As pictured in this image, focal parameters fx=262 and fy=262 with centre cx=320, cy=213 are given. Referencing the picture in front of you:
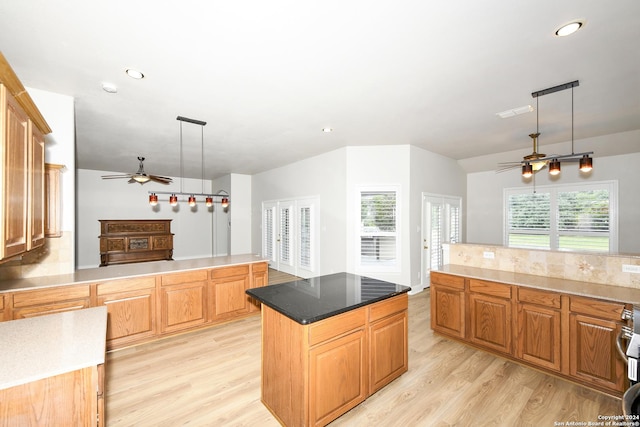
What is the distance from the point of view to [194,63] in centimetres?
246

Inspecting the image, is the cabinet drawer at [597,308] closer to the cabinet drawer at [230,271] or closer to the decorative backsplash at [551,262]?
the decorative backsplash at [551,262]

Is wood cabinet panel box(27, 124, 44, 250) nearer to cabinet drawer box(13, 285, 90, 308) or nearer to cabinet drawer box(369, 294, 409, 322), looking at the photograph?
cabinet drawer box(13, 285, 90, 308)

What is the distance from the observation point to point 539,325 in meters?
2.64

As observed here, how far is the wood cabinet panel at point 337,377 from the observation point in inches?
73.3

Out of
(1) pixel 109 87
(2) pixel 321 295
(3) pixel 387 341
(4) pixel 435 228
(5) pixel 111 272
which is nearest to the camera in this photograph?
(2) pixel 321 295

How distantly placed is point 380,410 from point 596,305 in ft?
6.99

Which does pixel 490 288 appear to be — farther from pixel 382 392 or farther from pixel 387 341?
pixel 382 392

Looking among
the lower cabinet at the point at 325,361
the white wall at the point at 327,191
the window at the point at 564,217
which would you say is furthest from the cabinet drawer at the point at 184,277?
the window at the point at 564,217

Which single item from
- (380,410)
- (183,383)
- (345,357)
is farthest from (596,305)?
(183,383)

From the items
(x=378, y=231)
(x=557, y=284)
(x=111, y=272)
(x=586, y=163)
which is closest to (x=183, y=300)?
(x=111, y=272)

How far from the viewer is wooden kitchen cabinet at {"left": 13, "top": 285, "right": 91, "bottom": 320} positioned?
2584 millimetres

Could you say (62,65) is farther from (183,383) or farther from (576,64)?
(576,64)

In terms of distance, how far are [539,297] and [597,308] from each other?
401 millimetres

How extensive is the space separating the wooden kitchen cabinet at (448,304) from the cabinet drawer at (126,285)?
3633 mm
